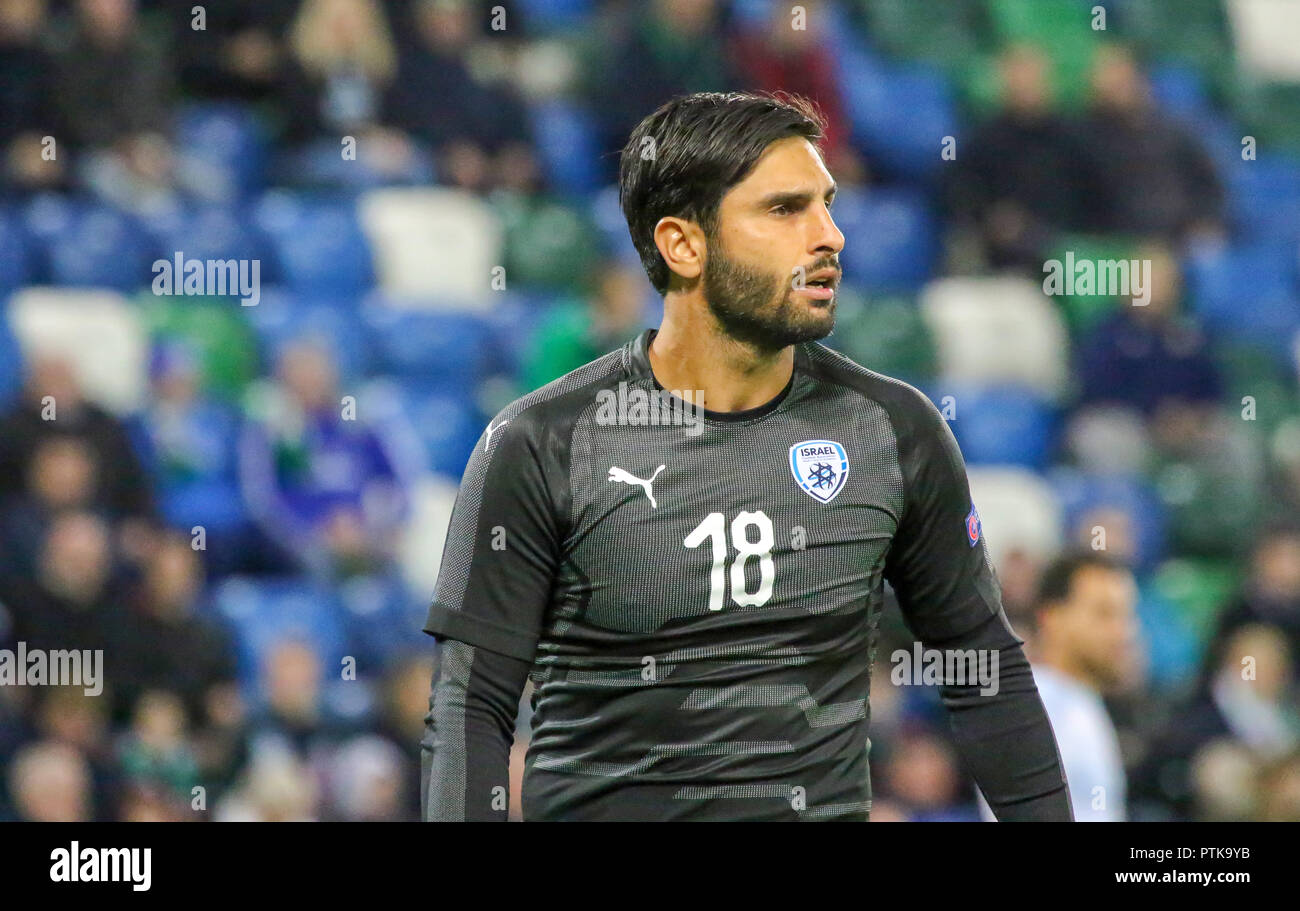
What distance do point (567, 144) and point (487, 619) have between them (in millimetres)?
4101

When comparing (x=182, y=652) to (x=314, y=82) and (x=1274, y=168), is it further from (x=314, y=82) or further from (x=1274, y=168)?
(x=1274, y=168)

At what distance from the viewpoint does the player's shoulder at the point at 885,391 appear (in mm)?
2510

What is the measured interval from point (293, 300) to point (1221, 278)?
3.40 meters

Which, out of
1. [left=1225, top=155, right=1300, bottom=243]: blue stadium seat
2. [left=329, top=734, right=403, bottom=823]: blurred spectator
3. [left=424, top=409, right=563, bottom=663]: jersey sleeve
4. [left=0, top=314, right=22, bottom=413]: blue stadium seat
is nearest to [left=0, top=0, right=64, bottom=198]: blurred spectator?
[left=0, top=314, right=22, bottom=413]: blue stadium seat

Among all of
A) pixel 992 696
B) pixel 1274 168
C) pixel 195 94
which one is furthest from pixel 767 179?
pixel 1274 168

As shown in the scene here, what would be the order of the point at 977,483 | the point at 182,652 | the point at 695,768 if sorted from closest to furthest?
1. the point at 695,768
2. the point at 182,652
3. the point at 977,483

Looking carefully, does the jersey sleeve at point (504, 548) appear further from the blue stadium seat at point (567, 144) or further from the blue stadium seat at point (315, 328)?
the blue stadium seat at point (567, 144)

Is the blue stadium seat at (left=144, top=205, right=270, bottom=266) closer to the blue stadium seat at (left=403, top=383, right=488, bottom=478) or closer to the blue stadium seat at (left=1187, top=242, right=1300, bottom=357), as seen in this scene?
the blue stadium seat at (left=403, top=383, right=488, bottom=478)

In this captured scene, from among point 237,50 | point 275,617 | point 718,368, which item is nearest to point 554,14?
point 237,50

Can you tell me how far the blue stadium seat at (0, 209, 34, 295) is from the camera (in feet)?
18.8

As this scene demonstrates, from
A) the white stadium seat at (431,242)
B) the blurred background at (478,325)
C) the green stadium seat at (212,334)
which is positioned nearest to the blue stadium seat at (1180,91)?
the blurred background at (478,325)

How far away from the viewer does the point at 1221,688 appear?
5359 mm

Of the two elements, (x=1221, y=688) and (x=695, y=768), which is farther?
(x=1221, y=688)

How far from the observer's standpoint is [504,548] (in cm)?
238
